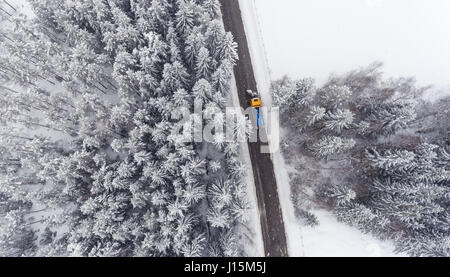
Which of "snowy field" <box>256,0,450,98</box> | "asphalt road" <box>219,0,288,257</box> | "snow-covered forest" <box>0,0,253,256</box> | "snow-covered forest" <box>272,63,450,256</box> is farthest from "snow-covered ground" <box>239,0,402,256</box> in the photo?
"snowy field" <box>256,0,450,98</box>

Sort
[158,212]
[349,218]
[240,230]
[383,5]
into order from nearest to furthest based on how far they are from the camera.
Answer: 1. [158,212]
2. [349,218]
3. [240,230]
4. [383,5]

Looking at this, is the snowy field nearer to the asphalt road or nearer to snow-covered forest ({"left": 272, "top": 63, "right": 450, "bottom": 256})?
snow-covered forest ({"left": 272, "top": 63, "right": 450, "bottom": 256})

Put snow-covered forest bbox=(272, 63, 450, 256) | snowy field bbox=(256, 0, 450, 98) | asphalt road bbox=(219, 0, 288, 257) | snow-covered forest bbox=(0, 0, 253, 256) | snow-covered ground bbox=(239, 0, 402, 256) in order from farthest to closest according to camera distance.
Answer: snowy field bbox=(256, 0, 450, 98)
asphalt road bbox=(219, 0, 288, 257)
snow-covered ground bbox=(239, 0, 402, 256)
snow-covered forest bbox=(272, 63, 450, 256)
snow-covered forest bbox=(0, 0, 253, 256)

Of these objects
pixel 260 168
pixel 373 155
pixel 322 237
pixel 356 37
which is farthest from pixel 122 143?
pixel 356 37

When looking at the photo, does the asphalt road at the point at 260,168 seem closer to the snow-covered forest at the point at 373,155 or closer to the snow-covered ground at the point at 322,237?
the snow-covered ground at the point at 322,237

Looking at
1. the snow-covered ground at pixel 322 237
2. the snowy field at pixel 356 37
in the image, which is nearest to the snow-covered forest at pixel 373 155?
the snow-covered ground at pixel 322 237
